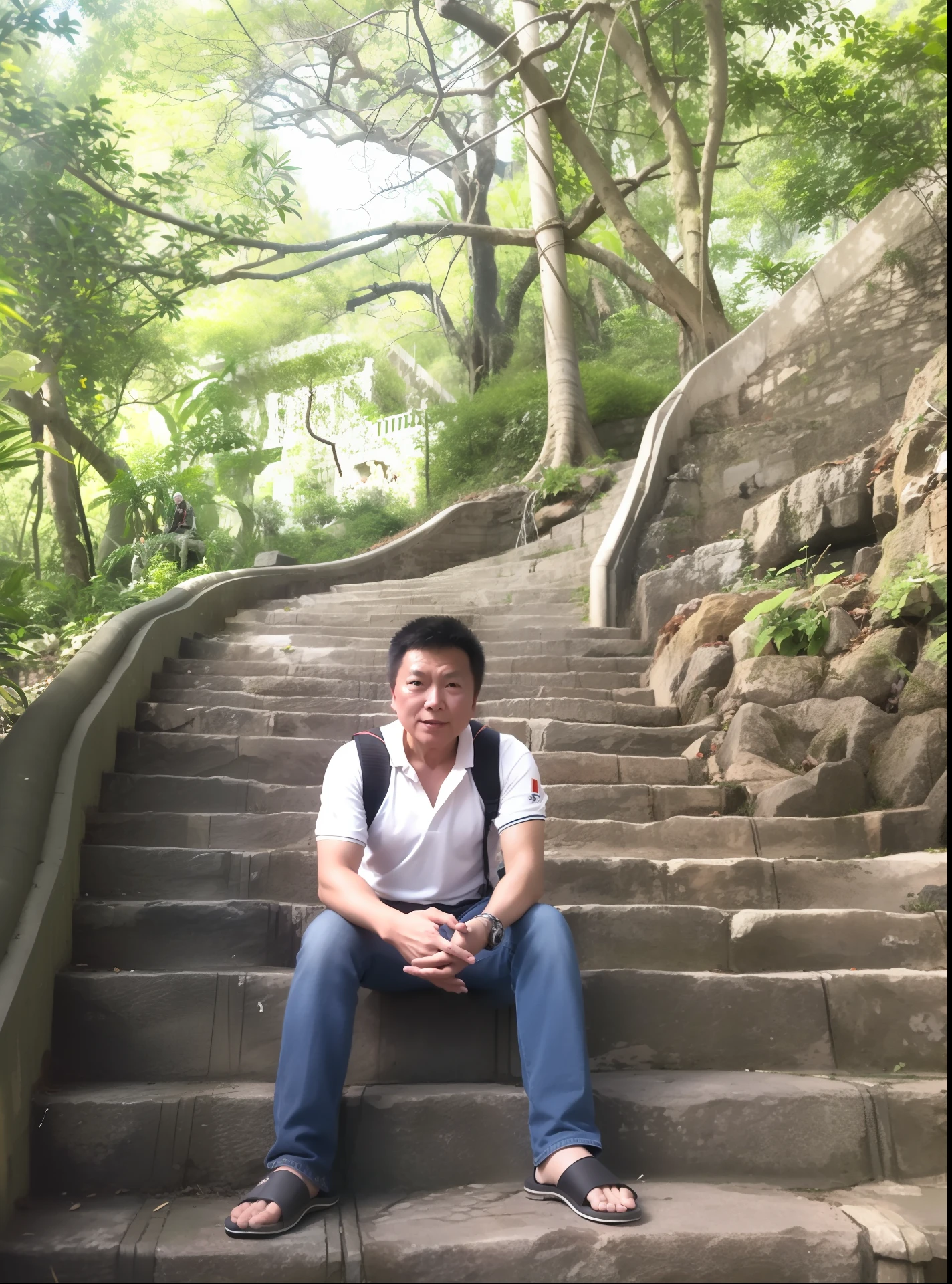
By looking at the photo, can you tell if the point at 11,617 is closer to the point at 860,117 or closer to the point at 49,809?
the point at 49,809

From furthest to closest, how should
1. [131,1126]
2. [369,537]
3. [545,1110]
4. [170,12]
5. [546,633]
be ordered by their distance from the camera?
[369,537] < [170,12] < [546,633] < [131,1126] < [545,1110]

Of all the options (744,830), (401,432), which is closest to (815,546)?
(744,830)

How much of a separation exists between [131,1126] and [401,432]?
651 inches

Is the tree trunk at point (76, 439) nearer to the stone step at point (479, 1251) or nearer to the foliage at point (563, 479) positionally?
the foliage at point (563, 479)

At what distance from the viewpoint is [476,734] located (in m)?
2.33

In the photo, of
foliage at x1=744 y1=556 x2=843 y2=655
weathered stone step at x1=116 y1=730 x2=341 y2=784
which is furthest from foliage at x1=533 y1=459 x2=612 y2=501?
weathered stone step at x1=116 y1=730 x2=341 y2=784

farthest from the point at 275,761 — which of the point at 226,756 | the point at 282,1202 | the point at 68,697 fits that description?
the point at 282,1202

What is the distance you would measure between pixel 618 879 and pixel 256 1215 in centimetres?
158

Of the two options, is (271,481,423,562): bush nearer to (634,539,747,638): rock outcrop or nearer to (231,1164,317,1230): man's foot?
(634,539,747,638): rock outcrop

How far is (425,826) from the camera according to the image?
7.26 feet

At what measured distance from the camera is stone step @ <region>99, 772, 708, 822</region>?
3486 mm

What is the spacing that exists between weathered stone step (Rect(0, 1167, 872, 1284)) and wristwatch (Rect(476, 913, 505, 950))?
52cm

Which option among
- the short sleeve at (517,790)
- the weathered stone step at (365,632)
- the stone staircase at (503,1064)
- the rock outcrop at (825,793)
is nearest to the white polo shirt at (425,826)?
the short sleeve at (517,790)

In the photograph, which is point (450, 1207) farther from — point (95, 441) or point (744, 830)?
point (95, 441)
